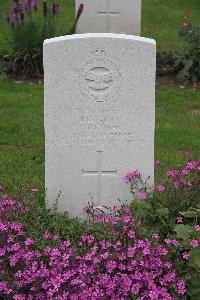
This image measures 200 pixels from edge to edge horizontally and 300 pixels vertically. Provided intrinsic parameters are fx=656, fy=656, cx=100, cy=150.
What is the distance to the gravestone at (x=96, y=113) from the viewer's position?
4238mm

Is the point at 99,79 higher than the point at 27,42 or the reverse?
higher

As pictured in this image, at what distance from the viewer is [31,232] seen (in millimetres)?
4027

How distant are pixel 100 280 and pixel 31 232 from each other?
0.69 metres

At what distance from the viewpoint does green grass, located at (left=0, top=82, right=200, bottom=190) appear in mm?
5845

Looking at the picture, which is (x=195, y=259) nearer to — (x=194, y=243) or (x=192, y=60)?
(x=194, y=243)

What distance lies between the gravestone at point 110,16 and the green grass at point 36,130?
165cm

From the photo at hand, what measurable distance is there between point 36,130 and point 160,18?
6974 mm

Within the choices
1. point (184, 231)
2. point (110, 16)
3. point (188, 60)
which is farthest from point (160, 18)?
point (184, 231)

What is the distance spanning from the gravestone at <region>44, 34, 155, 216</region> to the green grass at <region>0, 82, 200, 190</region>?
0.96 meters

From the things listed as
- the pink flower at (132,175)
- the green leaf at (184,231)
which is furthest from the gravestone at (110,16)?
the green leaf at (184,231)

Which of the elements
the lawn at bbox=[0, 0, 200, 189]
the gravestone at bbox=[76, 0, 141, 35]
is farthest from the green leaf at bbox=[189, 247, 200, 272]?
the gravestone at bbox=[76, 0, 141, 35]

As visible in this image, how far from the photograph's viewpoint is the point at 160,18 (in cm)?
1313

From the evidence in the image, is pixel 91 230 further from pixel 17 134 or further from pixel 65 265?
pixel 17 134

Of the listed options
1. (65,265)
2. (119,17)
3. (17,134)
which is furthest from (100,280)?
(119,17)
